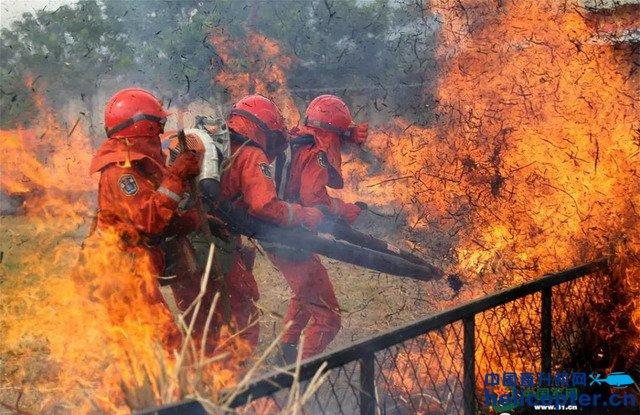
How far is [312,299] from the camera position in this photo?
5.39m

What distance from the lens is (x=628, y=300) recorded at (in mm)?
4473

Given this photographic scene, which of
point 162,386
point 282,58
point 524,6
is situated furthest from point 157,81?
point 162,386

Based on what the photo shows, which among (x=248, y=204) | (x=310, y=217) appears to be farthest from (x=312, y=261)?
(x=248, y=204)

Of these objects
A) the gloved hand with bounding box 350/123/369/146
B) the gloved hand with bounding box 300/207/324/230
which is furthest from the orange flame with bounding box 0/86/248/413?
the gloved hand with bounding box 350/123/369/146

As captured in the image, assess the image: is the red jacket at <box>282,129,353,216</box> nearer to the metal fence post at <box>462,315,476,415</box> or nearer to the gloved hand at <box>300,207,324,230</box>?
the gloved hand at <box>300,207,324,230</box>

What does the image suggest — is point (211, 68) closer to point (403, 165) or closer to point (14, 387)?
point (403, 165)

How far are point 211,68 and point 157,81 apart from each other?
2.08 meters

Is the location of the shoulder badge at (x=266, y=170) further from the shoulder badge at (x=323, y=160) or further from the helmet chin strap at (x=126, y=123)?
the helmet chin strap at (x=126, y=123)

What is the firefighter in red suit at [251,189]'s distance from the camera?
4801 millimetres

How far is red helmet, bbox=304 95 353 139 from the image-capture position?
18.6ft

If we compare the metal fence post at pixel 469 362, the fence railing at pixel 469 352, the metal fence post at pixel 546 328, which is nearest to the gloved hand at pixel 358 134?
the fence railing at pixel 469 352

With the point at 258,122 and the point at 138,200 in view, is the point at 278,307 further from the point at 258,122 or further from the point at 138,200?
the point at 138,200

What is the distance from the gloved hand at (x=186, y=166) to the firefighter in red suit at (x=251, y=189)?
29.9 inches

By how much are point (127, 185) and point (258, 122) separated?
4.65 ft
